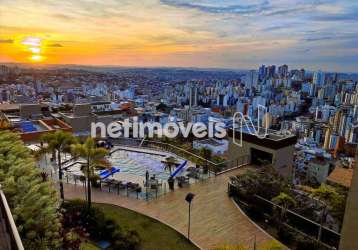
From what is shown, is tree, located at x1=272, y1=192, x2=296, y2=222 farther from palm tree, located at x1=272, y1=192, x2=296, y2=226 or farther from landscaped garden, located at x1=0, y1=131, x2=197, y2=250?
landscaped garden, located at x1=0, y1=131, x2=197, y2=250

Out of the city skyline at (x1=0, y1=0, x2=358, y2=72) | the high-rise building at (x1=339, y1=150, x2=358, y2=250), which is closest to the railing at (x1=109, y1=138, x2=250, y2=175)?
the city skyline at (x1=0, y1=0, x2=358, y2=72)

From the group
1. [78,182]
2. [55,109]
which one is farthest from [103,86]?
[78,182]

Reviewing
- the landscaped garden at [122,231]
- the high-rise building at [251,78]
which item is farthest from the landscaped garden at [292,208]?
the high-rise building at [251,78]

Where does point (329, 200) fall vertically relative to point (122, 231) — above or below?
above

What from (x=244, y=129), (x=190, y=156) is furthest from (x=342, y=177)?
(x=190, y=156)

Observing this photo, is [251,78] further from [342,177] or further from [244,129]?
[342,177]

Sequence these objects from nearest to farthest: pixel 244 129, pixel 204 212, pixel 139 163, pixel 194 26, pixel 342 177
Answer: pixel 204 212 → pixel 342 177 → pixel 244 129 → pixel 139 163 → pixel 194 26

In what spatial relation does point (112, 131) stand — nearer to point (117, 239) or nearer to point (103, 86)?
point (117, 239)
